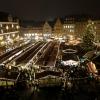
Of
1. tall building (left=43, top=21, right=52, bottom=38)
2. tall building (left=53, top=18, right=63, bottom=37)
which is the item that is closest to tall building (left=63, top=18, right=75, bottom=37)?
tall building (left=53, top=18, right=63, bottom=37)

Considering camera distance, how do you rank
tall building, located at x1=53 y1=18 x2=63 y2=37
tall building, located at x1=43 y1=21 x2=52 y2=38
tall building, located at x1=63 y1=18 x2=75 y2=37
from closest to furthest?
tall building, located at x1=63 y1=18 x2=75 y2=37, tall building, located at x1=53 y1=18 x2=63 y2=37, tall building, located at x1=43 y1=21 x2=52 y2=38

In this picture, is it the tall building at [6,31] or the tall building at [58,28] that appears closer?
the tall building at [6,31]

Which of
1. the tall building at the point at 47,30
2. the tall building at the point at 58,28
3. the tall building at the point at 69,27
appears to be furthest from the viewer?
the tall building at the point at 47,30

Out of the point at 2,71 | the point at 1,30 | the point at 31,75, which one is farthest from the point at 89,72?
the point at 1,30

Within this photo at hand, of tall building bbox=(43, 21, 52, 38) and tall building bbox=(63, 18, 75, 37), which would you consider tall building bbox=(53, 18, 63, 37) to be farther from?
tall building bbox=(43, 21, 52, 38)

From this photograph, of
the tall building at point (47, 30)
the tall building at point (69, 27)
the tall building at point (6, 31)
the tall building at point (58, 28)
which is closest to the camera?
the tall building at point (6, 31)

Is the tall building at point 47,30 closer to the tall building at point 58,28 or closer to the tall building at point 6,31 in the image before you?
the tall building at point 58,28

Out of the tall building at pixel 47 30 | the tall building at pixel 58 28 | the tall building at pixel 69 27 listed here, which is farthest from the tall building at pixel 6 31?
the tall building at pixel 69 27

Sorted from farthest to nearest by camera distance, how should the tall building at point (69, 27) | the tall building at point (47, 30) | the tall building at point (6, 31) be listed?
the tall building at point (47, 30) < the tall building at point (69, 27) < the tall building at point (6, 31)

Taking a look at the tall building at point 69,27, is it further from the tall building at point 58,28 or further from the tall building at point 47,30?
the tall building at point 47,30

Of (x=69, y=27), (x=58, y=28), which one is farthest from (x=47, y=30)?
(x=69, y=27)

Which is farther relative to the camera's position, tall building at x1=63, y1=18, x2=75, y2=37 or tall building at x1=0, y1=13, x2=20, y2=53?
tall building at x1=63, y1=18, x2=75, y2=37

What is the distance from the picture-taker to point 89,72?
3219 centimetres

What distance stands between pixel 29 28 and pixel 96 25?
33851 mm
